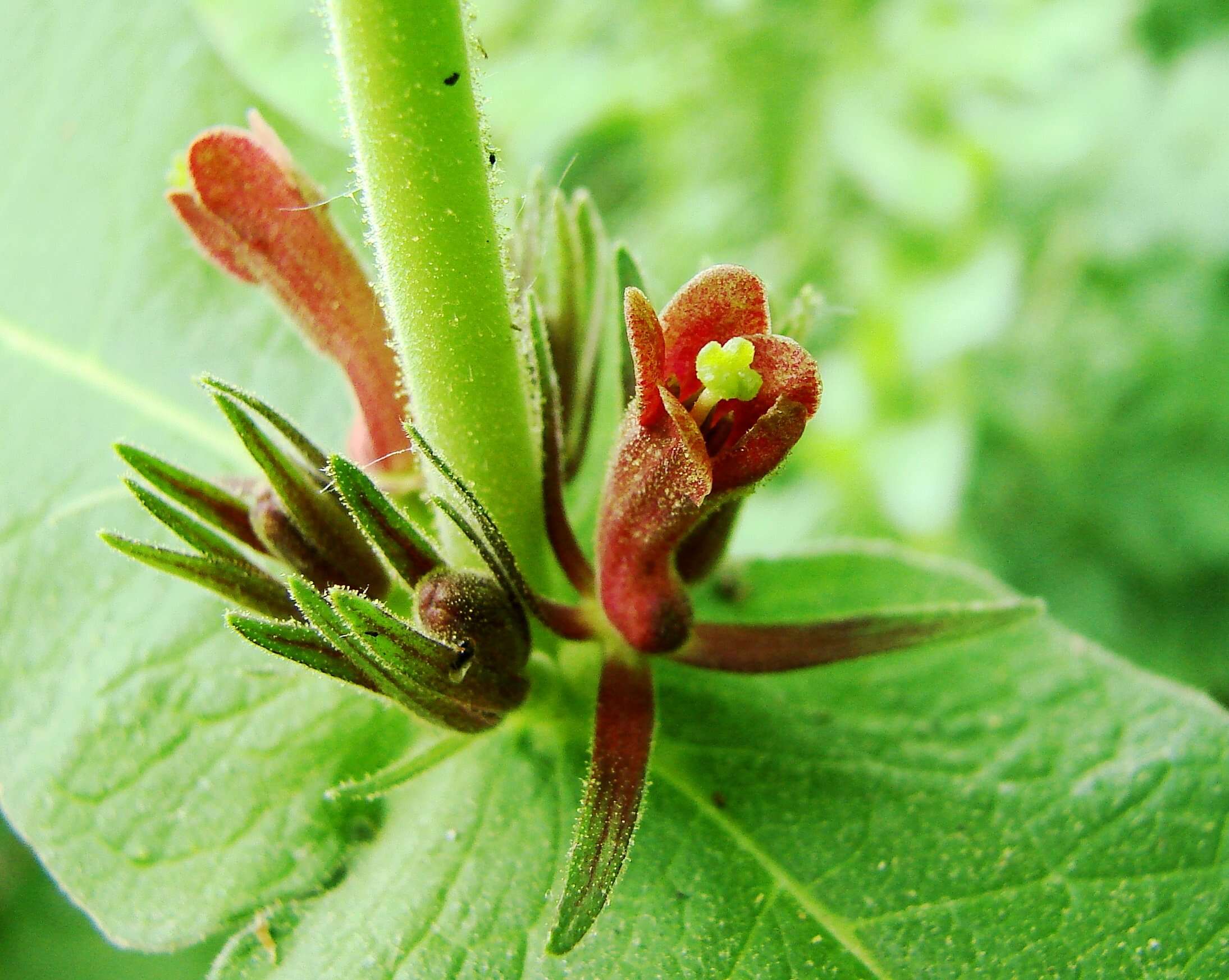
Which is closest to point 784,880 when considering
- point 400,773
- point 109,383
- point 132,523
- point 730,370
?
point 400,773

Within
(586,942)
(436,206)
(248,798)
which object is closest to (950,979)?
(586,942)

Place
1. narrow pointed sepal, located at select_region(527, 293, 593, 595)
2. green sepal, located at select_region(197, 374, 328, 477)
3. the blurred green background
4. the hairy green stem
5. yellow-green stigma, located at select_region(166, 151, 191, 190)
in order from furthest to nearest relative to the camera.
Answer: the blurred green background, yellow-green stigma, located at select_region(166, 151, 191, 190), narrow pointed sepal, located at select_region(527, 293, 593, 595), green sepal, located at select_region(197, 374, 328, 477), the hairy green stem

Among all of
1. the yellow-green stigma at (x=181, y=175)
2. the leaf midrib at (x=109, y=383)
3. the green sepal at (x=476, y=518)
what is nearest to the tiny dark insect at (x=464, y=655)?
the green sepal at (x=476, y=518)

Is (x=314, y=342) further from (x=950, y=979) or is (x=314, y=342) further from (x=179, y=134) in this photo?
(x=950, y=979)

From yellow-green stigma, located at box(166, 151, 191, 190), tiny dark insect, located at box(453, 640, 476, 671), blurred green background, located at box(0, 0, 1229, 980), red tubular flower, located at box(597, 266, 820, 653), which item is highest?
yellow-green stigma, located at box(166, 151, 191, 190)

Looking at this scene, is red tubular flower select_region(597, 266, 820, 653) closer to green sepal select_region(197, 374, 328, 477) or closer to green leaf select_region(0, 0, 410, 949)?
green sepal select_region(197, 374, 328, 477)

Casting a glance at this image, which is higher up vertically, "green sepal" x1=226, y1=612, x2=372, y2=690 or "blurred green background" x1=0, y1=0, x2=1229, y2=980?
"green sepal" x1=226, y1=612, x2=372, y2=690

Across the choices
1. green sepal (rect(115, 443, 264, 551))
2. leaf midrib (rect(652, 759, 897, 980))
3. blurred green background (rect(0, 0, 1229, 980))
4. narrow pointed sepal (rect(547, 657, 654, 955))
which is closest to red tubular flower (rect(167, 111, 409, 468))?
green sepal (rect(115, 443, 264, 551))

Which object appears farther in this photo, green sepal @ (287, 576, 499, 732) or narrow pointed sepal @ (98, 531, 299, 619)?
narrow pointed sepal @ (98, 531, 299, 619)

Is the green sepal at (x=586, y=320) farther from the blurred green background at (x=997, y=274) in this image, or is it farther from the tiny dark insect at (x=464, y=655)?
the blurred green background at (x=997, y=274)
